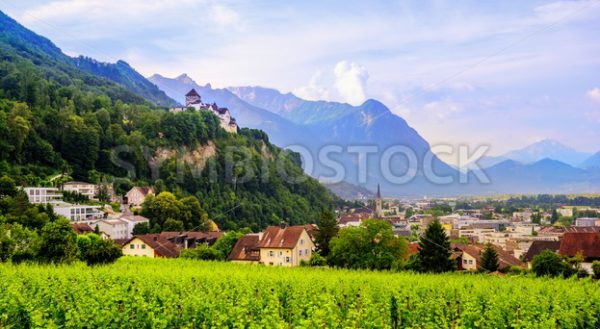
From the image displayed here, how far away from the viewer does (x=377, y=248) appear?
41.1 meters

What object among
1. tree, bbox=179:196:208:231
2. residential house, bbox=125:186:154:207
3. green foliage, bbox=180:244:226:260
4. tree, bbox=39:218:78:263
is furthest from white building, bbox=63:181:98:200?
tree, bbox=39:218:78:263

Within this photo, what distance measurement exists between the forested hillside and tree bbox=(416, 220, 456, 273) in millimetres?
55594

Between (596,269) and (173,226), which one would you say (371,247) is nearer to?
(596,269)

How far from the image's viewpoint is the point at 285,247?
49.8 m

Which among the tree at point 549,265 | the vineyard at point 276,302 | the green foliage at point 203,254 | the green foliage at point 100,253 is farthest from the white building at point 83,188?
the tree at point 549,265

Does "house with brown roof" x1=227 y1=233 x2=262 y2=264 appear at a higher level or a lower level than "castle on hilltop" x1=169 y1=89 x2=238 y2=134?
lower

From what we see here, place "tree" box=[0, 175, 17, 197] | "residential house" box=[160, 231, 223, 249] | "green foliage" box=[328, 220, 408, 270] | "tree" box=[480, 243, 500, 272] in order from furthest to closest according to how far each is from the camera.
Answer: "residential house" box=[160, 231, 223, 249] → "tree" box=[0, 175, 17, 197] → "tree" box=[480, 243, 500, 272] → "green foliage" box=[328, 220, 408, 270]

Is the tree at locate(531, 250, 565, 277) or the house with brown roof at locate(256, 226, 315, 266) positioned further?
the house with brown roof at locate(256, 226, 315, 266)

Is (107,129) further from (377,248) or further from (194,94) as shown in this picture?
(377,248)

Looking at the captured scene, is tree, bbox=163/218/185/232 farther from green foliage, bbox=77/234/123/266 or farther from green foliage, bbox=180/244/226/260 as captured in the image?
green foliage, bbox=77/234/123/266

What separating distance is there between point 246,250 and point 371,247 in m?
15.4

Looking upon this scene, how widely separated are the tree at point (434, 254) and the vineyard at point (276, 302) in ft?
38.4

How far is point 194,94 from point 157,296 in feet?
474

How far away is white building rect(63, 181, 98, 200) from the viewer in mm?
85562
